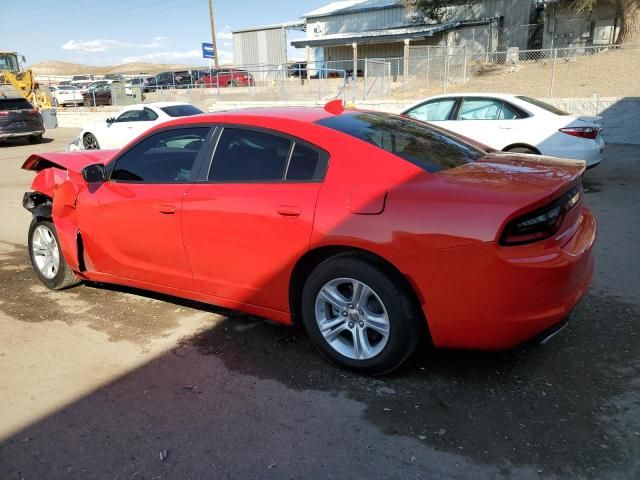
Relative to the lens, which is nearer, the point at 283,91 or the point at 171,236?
the point at 171,236

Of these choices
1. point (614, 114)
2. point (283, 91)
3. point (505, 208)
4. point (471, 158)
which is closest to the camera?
point (505, 208)

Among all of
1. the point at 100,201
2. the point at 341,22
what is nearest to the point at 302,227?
the point at 100,201

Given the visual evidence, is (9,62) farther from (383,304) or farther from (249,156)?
(383,304)

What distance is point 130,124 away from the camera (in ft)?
47.2

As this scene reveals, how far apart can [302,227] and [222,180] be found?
782mm

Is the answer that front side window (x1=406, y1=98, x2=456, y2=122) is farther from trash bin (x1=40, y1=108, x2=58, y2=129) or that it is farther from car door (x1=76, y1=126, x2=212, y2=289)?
trash bin (x1=40, y1=108, x2=58, y2=129)

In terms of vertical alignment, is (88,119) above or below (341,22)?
below

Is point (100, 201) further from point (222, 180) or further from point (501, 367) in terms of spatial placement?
point (501, 367)

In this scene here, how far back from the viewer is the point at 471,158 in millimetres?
3584

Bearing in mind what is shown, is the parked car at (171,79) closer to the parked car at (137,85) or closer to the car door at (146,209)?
the parked car at (137,85)

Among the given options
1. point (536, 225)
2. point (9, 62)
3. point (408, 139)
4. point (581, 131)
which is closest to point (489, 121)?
point (581, 131)

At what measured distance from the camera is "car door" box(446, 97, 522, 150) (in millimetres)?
8586

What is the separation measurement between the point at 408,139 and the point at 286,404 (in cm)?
187

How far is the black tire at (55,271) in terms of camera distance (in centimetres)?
473
